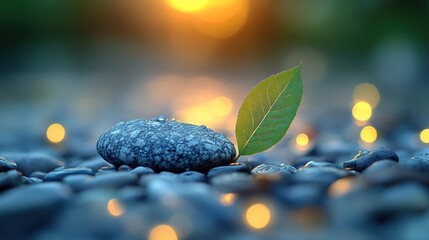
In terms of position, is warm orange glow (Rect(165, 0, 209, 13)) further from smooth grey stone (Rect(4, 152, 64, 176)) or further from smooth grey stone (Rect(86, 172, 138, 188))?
smooth grey stone (Rect(86, 172, 138, 188))

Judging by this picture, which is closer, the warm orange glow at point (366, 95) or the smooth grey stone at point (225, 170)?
the smooth grey stone at point (225, 170)

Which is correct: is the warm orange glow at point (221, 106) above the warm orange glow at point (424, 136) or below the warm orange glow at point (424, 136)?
above

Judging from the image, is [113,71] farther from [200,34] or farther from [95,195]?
[95,195]

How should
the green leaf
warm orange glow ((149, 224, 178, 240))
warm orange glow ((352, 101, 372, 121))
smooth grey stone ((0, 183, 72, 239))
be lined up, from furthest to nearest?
warm orange glow ((352, 101, 372, 121)) < the green leaf < smooth grey stone ((0, 183, 72, 239)) < warm orange glow ((149, 224, 178, 240))

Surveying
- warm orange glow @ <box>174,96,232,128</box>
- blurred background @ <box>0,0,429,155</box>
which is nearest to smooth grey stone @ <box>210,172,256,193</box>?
blurred background @ <box>0,0,429,155</box>

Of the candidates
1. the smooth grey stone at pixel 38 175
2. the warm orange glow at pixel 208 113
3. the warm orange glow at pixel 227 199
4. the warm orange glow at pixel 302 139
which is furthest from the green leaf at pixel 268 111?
the warm orange glow at pixel 208 113

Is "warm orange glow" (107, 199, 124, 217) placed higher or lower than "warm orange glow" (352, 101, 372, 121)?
lower

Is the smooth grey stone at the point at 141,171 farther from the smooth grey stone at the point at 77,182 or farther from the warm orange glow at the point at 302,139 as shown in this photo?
the warm orange glow at the point at 302,139
